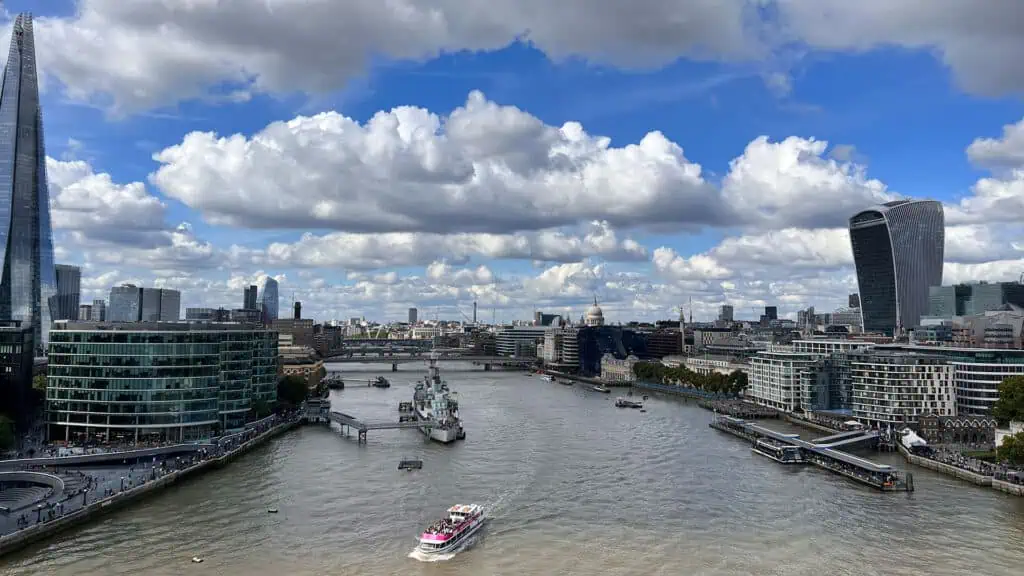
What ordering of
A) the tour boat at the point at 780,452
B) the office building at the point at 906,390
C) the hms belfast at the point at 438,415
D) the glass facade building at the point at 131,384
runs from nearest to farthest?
the tour boat at the point at 780,452
the glass facade building at the point at 131,384
the hms belfast at the point at 438,415
the office building at the point at 906,390

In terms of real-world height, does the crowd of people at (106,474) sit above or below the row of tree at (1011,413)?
below

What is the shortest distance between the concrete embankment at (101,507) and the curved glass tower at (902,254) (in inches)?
6249

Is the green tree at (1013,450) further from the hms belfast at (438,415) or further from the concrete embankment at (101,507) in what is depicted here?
the concrete embankment at (101,507)

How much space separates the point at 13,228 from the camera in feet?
352

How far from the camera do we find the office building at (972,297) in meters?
182

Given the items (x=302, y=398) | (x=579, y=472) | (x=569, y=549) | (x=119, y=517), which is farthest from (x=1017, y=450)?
(x=302, y=398)

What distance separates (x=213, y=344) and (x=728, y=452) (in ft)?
154

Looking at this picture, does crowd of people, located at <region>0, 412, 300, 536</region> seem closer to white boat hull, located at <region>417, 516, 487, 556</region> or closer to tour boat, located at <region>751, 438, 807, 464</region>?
white boat hull, located at <region>417, 516, 487, 556</region>

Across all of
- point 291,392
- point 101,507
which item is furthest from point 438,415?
point 101,507

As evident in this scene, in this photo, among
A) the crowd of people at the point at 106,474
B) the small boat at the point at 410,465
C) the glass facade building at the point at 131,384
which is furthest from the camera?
the glass facade building at the point at 131,384

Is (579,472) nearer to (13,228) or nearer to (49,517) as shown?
(49,517)

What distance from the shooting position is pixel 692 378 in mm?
124500

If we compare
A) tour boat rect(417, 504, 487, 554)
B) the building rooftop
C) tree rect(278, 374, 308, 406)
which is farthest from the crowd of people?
tree rect(278, 374, 308, 406)

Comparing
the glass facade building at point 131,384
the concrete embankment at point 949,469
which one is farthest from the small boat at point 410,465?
the concrete embankment at point 949,469
